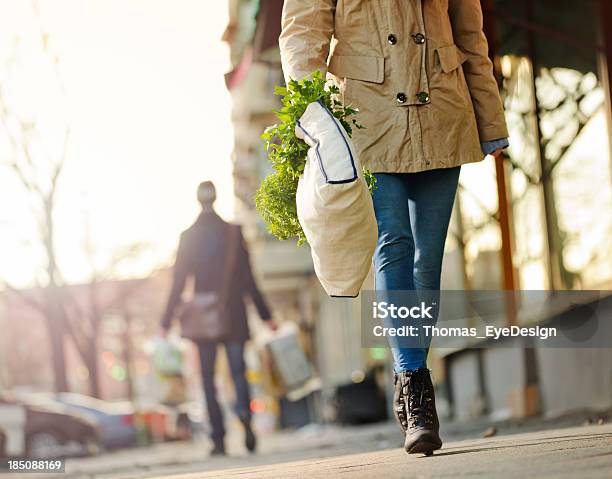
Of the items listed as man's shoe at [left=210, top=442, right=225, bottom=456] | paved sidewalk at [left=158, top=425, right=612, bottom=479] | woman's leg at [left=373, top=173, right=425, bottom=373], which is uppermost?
woman's leg at [left=373, top=173, right=425, bottom=373]

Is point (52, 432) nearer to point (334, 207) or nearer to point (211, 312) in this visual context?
point (211, 312)

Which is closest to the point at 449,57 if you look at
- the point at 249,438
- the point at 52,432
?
the point at 249,438

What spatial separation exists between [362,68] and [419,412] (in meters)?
1.26

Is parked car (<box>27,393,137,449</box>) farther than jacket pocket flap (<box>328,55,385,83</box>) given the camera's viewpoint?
Yes

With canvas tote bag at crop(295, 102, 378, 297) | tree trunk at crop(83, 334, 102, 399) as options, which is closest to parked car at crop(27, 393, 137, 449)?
tree trunk at crop(83, 334, 102, 399)

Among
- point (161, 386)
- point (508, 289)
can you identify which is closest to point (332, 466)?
point (508, 289)

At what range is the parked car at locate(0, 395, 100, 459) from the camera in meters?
18.3

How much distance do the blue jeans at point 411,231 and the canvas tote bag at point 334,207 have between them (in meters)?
0.32

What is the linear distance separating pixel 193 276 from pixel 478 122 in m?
5.15

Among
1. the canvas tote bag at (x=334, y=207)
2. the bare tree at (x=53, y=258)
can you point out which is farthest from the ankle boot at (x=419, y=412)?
the bare tree at (x=53, y=258)

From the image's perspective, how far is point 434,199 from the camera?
5.36m

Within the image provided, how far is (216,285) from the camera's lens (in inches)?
404

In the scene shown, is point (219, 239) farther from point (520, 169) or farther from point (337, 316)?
point (337, 316)

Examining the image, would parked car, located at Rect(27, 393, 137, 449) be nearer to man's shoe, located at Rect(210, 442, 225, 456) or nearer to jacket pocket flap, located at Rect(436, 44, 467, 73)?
man's shoe, located at Rect(210, 442, 225, 456)
